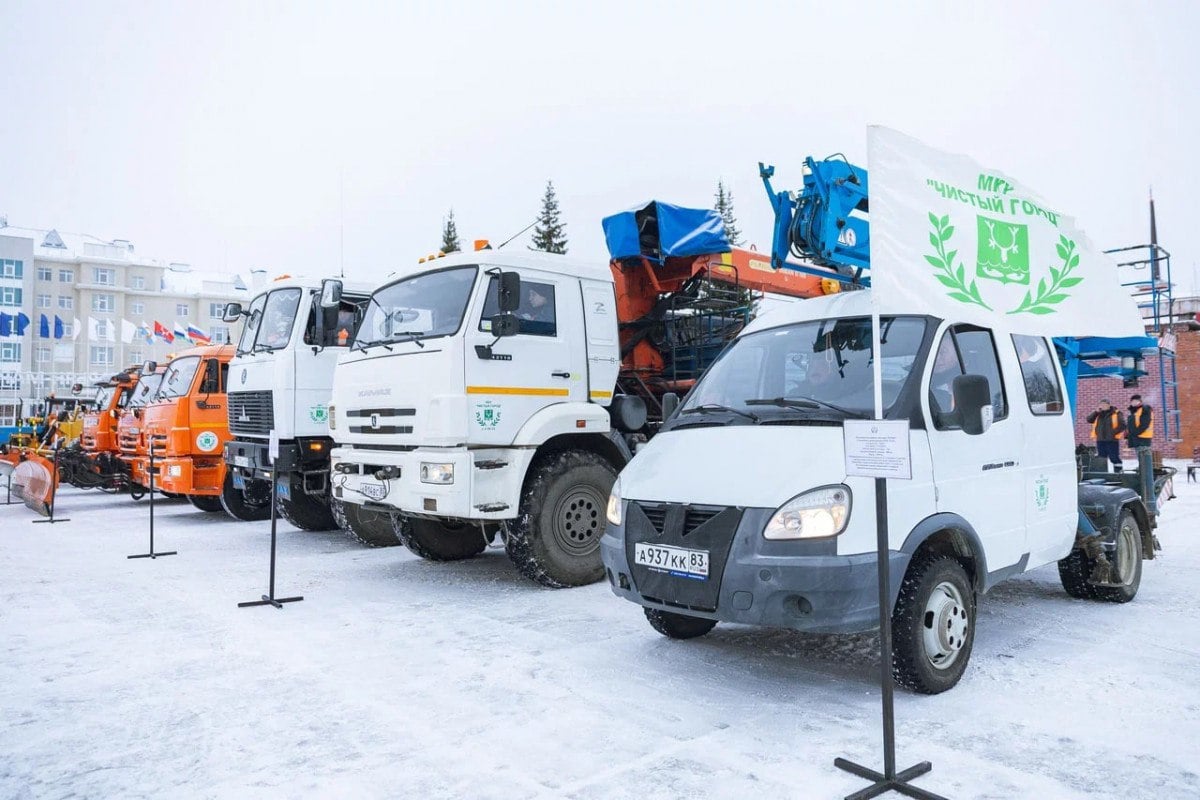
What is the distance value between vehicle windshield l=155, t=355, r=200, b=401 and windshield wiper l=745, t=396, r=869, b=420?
10345 millimetres

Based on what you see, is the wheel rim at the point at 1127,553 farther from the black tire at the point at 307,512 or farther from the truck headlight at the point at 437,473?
the black tire at the point at 307,512

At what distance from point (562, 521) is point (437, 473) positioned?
123cm

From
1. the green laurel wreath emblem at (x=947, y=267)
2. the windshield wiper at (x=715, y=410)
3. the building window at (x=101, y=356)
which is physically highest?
the building window at (x=101, y=356)

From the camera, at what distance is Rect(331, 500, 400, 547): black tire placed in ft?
29.9

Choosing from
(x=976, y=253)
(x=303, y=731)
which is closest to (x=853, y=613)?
(x=976, y=253)

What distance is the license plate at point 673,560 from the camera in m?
4.25

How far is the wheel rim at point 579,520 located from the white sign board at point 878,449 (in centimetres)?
401

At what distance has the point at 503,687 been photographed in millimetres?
4664

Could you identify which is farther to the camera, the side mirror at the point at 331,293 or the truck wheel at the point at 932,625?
the side mirror at the point at 331,293

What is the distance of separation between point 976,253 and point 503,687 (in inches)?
132

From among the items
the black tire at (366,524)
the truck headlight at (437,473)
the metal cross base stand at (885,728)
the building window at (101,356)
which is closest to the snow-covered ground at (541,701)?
the metal cross base stand at (885,728)

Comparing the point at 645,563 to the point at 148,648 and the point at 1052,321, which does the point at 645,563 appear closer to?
the point at 1052,321

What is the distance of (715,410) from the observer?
510 cm

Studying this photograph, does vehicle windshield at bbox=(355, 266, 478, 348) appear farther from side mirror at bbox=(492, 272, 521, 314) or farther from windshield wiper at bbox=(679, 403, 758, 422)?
windshield wiper at bbox=(679, 403, 758, 422)
